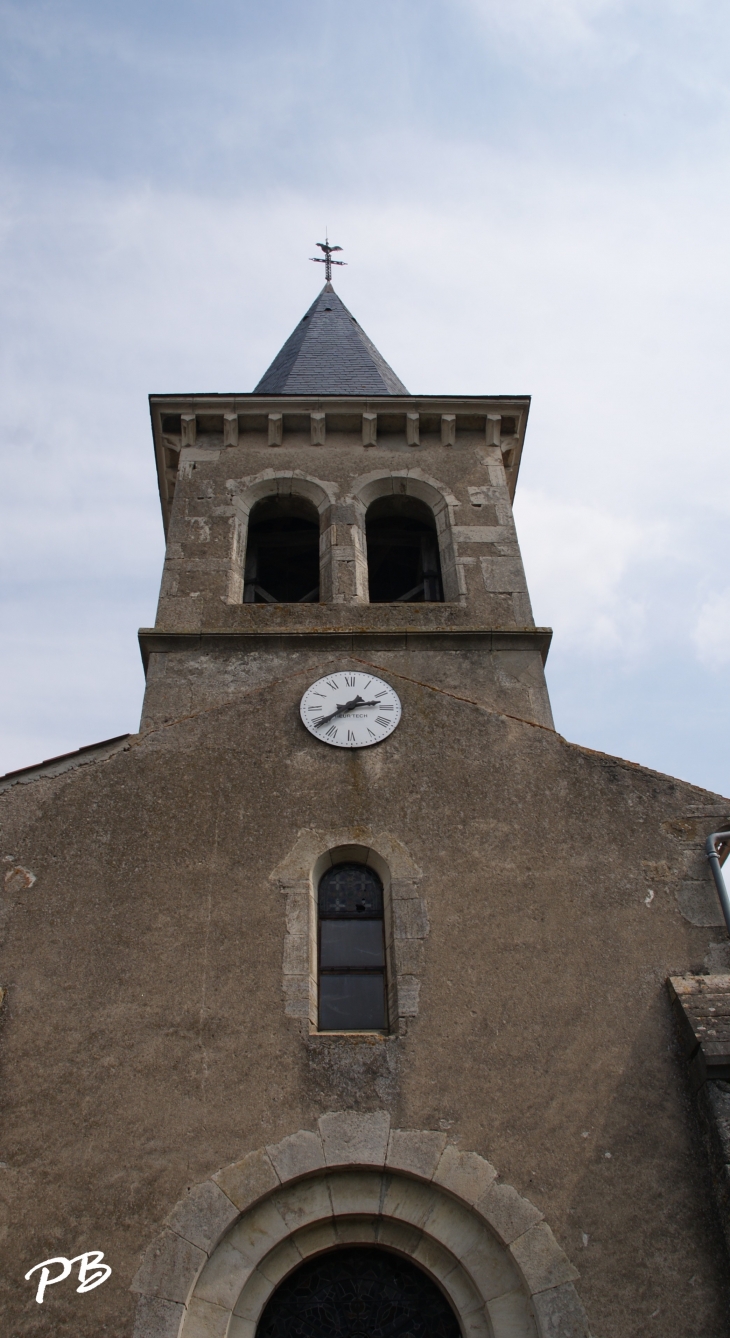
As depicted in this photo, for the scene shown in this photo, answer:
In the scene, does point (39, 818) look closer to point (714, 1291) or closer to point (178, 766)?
point (178, 766)

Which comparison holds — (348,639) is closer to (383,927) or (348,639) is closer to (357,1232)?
(383,927)

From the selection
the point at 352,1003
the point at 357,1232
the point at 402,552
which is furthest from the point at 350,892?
the point at 402,552

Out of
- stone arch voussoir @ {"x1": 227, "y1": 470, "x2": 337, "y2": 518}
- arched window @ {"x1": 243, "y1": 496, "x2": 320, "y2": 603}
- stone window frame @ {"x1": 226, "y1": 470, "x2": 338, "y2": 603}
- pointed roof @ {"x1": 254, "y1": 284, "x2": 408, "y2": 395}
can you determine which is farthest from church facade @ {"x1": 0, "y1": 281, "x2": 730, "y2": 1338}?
pointed roof @ {"x1": 254, "y1": 284, "x2": 408, "y2": 395}

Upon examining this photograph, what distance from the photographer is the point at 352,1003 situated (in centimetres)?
667

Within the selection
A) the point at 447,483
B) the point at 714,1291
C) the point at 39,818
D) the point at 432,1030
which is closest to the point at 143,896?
the point at 39,818

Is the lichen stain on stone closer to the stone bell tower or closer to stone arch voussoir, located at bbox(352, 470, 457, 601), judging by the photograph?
the stone bell tower

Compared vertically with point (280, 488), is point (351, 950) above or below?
below

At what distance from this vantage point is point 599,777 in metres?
7.54

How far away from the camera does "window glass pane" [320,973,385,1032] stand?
6562mm

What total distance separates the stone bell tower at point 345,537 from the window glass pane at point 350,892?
1903 mm

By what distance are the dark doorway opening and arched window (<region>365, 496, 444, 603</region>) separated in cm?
585

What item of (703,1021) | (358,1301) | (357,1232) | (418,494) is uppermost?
(418,494)

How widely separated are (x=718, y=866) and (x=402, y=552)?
5.37m

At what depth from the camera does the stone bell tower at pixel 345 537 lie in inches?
347
